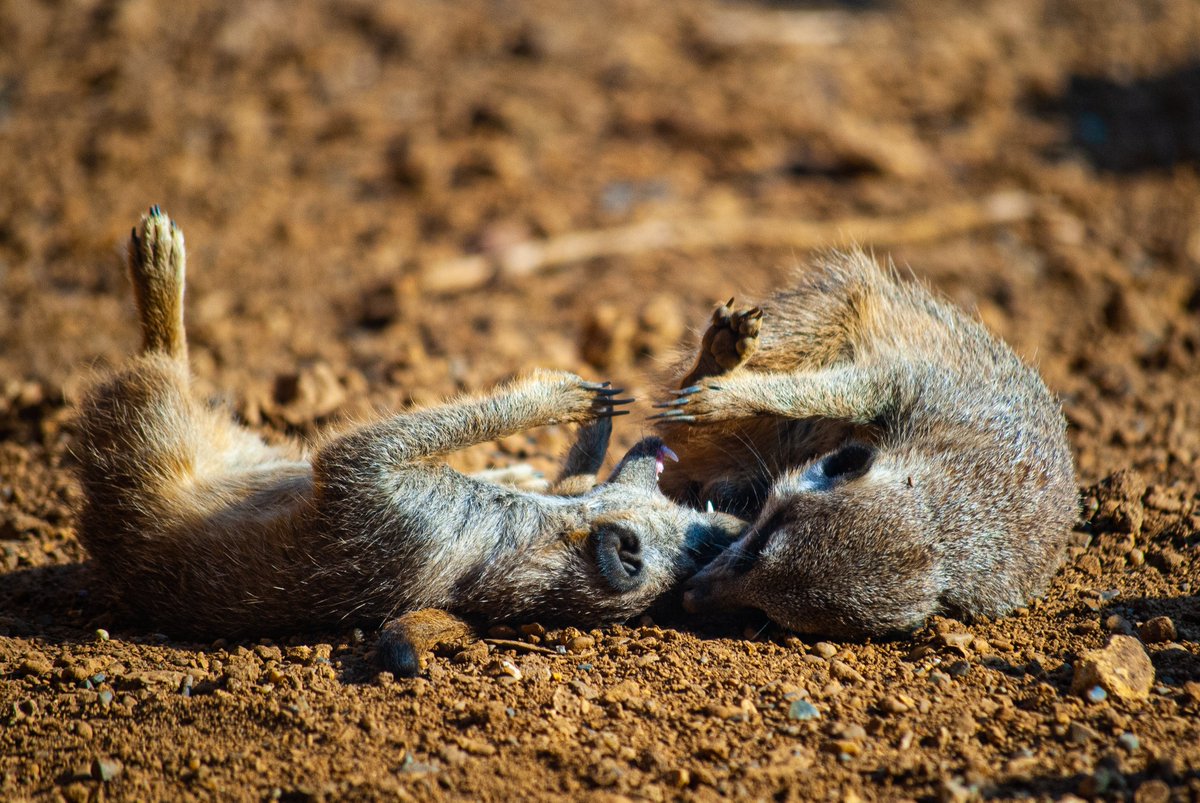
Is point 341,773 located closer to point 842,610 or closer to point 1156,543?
point 842,610

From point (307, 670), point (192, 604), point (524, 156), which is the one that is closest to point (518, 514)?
point (307, 670)

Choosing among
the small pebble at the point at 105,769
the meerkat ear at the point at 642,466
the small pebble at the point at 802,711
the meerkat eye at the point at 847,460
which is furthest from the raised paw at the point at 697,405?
the small pebble at the point at 105,769

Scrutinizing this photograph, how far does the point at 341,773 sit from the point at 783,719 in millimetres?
1319

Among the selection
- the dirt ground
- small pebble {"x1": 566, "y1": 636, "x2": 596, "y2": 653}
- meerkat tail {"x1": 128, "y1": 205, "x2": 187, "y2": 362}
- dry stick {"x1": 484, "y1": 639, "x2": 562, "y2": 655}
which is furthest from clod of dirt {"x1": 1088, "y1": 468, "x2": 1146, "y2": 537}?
meerkat tail {"x1": 128, "y1": 205, "x2": 187, "y2": 362}

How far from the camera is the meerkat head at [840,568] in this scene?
11.8 ft

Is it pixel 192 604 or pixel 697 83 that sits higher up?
pixel 697 83

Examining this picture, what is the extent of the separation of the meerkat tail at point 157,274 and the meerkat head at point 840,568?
2.65 metres

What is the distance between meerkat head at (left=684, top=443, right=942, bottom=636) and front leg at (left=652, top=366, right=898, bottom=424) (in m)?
0.43

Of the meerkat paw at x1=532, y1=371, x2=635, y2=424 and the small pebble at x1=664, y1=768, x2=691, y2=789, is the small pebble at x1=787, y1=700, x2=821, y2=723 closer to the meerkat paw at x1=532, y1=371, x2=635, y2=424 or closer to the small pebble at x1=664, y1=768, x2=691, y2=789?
the small pebble at x1=664, y1=768, x2=691, y2=789

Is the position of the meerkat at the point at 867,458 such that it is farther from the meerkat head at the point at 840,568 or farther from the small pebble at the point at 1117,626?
the small pebble at the point at 1117,626

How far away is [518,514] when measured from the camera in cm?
415

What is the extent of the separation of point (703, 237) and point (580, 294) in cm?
119

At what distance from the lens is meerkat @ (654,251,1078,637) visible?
3.65 metres

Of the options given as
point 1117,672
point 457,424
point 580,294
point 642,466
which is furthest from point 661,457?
point 580,294
